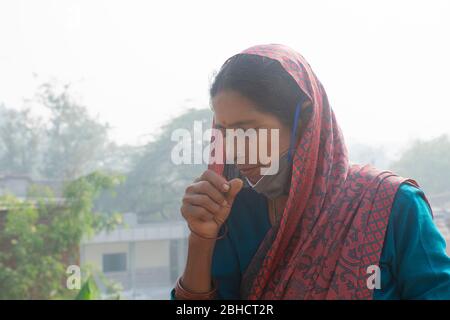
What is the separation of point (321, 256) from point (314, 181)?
182 mm

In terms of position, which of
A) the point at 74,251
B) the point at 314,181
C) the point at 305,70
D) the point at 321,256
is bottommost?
the point at 74,251

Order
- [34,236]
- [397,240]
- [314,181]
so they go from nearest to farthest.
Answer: [397,240] < [314,181] < [34,236]

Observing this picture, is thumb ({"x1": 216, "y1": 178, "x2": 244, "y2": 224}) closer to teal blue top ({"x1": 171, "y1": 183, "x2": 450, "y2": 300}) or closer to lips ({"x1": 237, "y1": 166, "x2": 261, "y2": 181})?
lips ({"x1": 237, "y1": 166, "x2": 261, "y2": 181})

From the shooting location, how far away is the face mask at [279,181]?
1.17m

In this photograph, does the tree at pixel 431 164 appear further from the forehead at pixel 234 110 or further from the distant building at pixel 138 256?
the distant building at pixel 138 256

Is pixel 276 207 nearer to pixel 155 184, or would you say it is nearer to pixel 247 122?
pixel 247 122

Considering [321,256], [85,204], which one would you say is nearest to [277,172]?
[321,256]

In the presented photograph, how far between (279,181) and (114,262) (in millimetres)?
5802


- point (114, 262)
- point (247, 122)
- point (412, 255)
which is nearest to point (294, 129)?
point (247, 122)

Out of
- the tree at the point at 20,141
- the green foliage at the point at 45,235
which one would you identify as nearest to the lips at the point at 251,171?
the green foliage at the point at 45,235

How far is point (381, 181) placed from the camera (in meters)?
1.07

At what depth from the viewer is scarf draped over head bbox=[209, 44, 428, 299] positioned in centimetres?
102

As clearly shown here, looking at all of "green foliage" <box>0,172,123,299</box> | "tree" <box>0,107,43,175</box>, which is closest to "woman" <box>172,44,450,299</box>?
"green foliage" <box>0,172,123,299</box>
